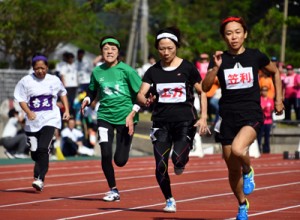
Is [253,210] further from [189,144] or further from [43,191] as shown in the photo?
[43,191]

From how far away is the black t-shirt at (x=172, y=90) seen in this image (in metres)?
12.9

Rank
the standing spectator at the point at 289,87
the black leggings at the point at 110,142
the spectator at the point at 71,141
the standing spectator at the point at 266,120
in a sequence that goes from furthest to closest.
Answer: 1. the standing spectator at the point at 289,87
2. the spectator at the point at 71,141
3. the standing spectator at the point at 266,120
4. the black leggings at the point at 110,142

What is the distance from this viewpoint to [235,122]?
11.6 m

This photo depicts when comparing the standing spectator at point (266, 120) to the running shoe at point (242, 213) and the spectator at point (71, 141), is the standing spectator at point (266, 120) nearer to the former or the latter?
the spectator at point (71, 141)

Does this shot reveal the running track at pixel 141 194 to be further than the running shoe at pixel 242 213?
Yes

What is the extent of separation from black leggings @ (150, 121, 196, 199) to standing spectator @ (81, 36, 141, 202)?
6.10ft

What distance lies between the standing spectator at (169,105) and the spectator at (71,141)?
44.8 feet

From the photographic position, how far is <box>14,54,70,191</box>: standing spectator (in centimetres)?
1650

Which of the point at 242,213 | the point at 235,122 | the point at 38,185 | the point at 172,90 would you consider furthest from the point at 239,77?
the point at 38,185

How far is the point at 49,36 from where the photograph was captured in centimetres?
4400

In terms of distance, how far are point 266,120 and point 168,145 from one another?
14.3m

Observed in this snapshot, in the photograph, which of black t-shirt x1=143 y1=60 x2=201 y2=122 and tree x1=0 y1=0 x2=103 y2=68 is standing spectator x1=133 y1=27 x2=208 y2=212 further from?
tree x1=0 y1=0 x2=103 y2=68

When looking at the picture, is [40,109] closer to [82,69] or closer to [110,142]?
[110,142]

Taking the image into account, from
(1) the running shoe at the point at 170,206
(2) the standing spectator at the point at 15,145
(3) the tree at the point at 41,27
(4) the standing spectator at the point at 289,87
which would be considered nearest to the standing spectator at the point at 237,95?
(1) the running shoe at the point at 170,206
